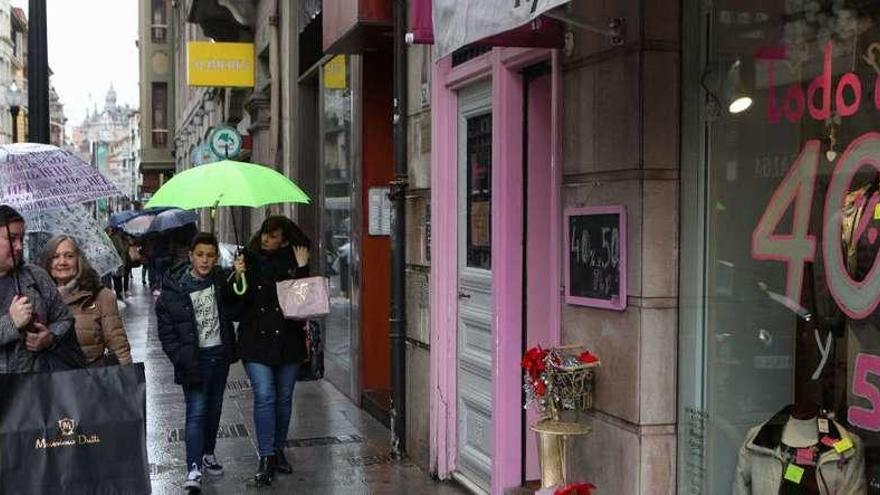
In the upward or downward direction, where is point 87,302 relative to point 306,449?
upward

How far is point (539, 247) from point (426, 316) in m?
1.52

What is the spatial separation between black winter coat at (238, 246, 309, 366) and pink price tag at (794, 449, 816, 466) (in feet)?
12.8

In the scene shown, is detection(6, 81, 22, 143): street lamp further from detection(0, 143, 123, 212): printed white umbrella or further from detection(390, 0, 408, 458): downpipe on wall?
detection(0, 143, 123, 212): printed white umbrella

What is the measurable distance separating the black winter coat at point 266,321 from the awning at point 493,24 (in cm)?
263

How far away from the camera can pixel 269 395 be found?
22.4 ft

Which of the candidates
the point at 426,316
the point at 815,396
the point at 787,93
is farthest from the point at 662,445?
the point at 426,316

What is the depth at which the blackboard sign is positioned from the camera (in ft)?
14.6

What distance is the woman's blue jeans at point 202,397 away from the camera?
6551mm

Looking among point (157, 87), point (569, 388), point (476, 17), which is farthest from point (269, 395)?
point (157, 87)

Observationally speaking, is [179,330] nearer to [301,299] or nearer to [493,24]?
[301,299]

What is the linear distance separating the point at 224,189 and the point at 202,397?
4.64ft

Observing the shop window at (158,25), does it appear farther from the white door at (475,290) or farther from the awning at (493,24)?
the awning at (493,24)

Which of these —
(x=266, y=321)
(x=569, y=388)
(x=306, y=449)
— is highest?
(x=266, y=321)

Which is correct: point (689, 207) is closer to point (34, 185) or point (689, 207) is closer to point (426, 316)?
point (426, 316)
